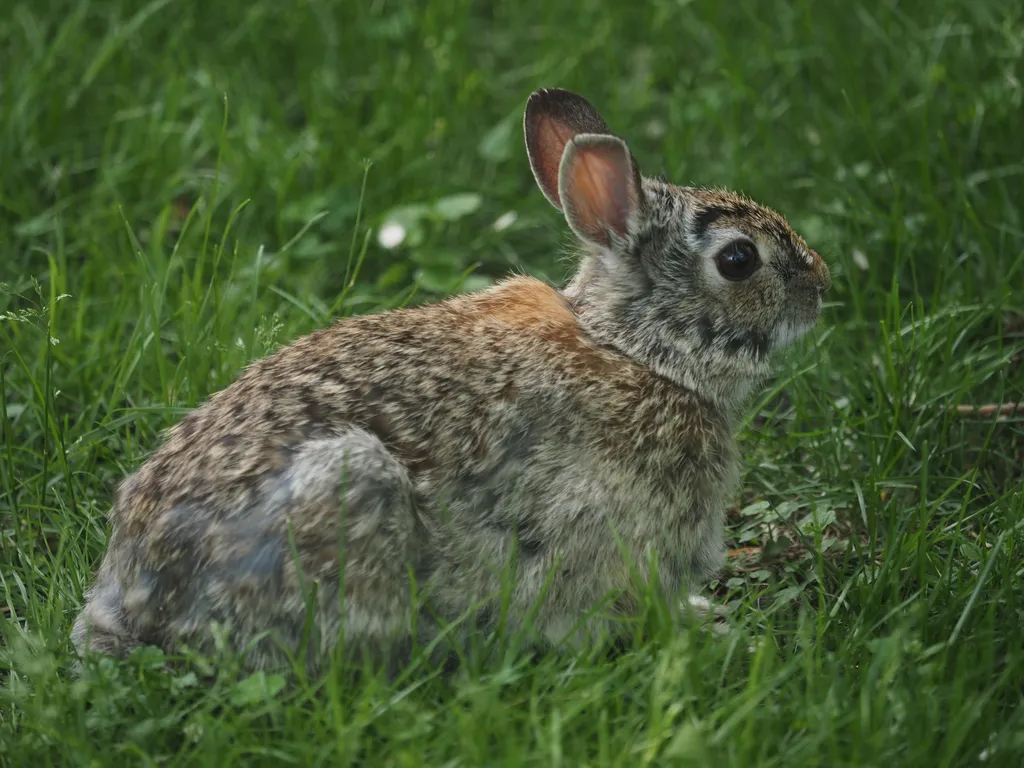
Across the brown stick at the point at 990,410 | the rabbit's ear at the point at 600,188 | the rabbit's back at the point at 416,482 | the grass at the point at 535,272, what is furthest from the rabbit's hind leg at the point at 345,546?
the brown stick at the point at 990,410

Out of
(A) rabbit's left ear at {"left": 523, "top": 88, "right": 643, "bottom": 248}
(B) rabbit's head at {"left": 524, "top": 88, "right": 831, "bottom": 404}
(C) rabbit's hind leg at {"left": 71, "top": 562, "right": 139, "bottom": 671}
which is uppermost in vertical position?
(A) rabbit's left ear at {"left": 523, "top": 88, "right": 643, "bottom": 248}

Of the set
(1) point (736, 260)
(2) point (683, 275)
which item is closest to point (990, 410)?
(1) point (736, 260)

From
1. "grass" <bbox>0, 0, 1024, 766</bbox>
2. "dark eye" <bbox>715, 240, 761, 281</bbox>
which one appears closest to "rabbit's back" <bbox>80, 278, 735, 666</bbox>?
"grass" <bbox>0, 0, 1024, 766</bbox>

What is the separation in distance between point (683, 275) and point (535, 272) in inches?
77.3

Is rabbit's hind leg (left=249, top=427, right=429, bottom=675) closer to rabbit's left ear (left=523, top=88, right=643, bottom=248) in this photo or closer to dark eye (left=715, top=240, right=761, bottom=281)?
rabbit's left ear (left=523, top=88, right=643, bottom=248)

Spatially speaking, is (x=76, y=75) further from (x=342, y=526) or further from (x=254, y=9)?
(x=342, y=526)

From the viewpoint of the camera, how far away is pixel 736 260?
513cm

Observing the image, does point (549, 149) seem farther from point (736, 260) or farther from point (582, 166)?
point (736, 260)

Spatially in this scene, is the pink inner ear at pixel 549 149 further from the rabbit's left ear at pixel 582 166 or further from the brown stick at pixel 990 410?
the brown stick at pixel 990 410

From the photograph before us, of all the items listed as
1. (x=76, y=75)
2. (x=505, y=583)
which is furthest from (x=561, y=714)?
(x=76, y=75)

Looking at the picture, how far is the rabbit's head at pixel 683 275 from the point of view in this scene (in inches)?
202

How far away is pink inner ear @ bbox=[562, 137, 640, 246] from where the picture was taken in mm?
5059

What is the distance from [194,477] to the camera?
4.46 meters

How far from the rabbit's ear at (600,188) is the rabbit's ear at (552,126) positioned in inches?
9.4
